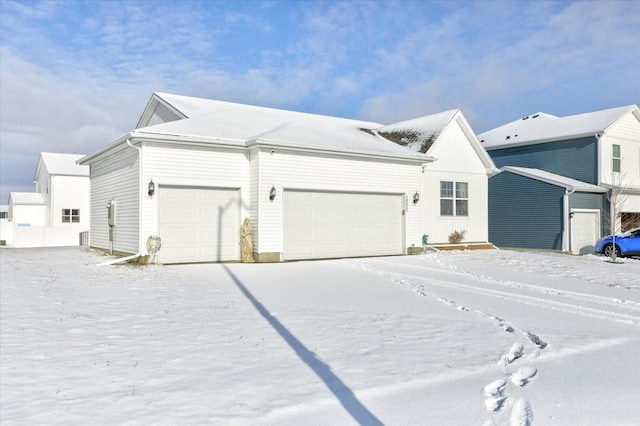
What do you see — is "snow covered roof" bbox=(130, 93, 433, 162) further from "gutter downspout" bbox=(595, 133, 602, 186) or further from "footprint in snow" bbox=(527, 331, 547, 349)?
"gutter downspout" bbox=(595, 133, 602, 186)

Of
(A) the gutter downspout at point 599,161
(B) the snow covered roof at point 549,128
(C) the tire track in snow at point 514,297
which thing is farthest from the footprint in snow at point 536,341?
(B) the snow covered roof at point 549,128

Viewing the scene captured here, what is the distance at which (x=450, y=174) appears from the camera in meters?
19.9

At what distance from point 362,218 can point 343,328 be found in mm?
9896

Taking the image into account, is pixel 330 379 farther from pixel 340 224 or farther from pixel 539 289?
pixel 340 224

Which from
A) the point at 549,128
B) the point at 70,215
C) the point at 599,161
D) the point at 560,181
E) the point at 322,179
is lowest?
the point at 70,215

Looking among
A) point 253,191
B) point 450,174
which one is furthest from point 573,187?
point 253,191

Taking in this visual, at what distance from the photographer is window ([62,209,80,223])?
107 feet

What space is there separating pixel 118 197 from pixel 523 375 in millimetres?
13268

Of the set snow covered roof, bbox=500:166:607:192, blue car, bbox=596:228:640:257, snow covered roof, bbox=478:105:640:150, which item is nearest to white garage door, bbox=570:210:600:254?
snow covered roof, bbox=500:166:607:192

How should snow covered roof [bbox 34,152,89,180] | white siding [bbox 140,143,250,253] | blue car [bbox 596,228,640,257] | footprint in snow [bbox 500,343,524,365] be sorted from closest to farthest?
footprint in snow [bbox 500,343,524,365] < white siding [bbox 140,143,250,253] < blue car [bbox 596,228,640,257] < snow covered roof [bbox 34,152,89,180]

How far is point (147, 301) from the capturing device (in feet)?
26.8

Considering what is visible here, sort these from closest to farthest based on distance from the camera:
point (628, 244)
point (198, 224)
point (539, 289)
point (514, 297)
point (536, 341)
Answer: point (536, 341)
point (514, 297)
point (539, 289)
point (198, 224)
point (628, 244)

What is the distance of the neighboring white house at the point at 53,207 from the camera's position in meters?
29.1

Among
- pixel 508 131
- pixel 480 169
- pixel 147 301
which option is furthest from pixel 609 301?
pixel 508 131
